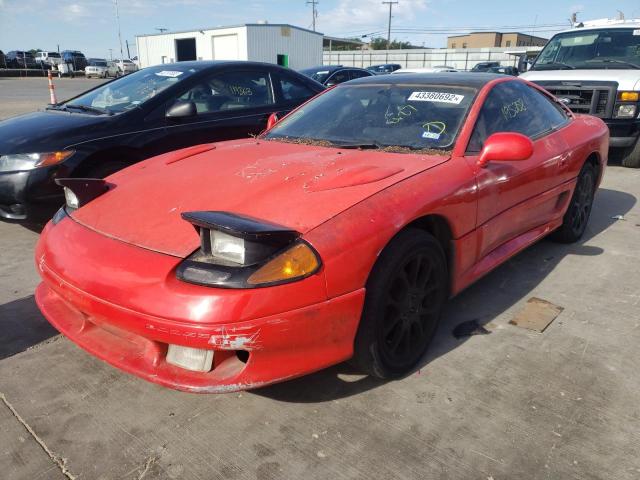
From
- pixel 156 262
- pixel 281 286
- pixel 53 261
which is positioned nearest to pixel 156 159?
pixel 53 261

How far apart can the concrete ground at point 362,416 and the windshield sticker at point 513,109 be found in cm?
127

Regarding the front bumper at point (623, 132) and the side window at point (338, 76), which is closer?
the front bumper at point (623, 132)

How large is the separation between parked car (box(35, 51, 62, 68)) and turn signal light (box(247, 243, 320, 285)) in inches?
1955

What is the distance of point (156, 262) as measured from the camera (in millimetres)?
Result: 1921

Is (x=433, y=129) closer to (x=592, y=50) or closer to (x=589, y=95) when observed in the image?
(x=589, y=95)

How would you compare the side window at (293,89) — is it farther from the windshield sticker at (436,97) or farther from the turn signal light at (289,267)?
the turn signal light at (289,267)

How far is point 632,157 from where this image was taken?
7.01m

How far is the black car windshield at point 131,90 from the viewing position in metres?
4.50

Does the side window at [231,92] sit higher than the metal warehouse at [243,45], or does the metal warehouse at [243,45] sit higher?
the metal warehouse at [243,45]

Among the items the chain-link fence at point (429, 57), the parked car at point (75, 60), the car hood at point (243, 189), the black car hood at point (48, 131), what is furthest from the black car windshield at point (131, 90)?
the parked car at point (75, 60)

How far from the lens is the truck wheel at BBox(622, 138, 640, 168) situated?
22.7 feet

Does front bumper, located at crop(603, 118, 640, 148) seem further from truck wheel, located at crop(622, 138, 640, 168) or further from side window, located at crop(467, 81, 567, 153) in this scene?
side window, located at crop(467, 81, 567, 153)

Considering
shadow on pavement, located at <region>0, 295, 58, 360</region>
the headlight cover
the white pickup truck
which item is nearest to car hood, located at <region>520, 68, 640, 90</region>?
the white pickup truck

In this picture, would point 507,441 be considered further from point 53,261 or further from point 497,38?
point 497,38
